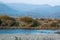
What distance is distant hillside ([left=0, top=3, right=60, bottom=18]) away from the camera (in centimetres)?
204

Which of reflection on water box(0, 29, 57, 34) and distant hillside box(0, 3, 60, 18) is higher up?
distant hillside box(0, 3, 60, 18)

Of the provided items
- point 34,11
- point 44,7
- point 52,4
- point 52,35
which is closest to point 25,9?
point 34,11

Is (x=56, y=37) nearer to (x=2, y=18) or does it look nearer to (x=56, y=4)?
(x=56, y=4)

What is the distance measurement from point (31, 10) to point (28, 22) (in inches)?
7.8

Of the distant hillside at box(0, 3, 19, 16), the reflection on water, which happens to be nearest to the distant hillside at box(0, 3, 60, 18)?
the distant hillside at box(0, 3, 19, 16)

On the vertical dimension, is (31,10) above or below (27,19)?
above

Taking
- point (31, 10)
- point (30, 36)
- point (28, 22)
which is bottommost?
point (30, 36)

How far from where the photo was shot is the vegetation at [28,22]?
203cm

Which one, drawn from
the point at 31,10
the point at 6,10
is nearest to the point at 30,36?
the point at 31,10

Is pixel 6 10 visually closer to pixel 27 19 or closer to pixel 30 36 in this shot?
pixel 27 19

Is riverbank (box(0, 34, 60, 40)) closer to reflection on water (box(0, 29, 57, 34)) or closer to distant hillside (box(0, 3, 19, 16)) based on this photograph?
reflection on water (box(0, 29, 57, 34))

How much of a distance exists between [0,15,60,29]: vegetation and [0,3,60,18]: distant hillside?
0.21 feet

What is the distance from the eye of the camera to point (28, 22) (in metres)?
2.04

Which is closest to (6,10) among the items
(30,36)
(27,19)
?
(27,19)
